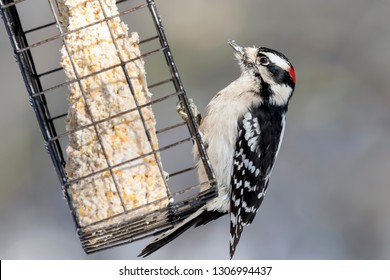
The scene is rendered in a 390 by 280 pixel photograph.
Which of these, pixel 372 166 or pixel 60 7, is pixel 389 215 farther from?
pixel 60 7

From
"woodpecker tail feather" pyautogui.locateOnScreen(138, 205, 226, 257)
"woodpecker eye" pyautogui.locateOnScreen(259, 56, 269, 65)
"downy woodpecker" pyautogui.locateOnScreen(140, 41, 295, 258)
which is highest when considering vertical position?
"woodpecker eye" pyautogui.locateOnScreen(259, 56, 269, 65)

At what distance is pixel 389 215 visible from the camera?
21.0 ft

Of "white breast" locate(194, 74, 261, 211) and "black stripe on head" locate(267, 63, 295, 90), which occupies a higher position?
"black stripe on head" locate(267, 63, 295, 90)

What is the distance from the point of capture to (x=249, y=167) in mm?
5477

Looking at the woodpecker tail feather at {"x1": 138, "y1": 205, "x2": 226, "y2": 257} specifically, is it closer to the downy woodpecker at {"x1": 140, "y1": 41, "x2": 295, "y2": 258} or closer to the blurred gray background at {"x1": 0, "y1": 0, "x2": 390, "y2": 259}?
the downy woodpecker at {"x1": 140, "y1": 41, "x2": 295, "y2": 258}

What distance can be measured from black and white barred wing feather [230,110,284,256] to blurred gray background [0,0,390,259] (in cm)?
71

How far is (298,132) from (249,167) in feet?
3.67

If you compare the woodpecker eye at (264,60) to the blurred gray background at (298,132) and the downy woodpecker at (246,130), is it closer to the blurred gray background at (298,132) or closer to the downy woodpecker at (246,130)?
the downy woodpecker at (246,130)

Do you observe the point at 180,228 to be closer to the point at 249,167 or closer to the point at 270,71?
the point at 249,167

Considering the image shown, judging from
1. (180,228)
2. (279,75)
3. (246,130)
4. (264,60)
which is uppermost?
(264,60)

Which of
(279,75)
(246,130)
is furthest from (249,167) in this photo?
(279,75)

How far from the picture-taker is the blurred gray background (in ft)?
20.1

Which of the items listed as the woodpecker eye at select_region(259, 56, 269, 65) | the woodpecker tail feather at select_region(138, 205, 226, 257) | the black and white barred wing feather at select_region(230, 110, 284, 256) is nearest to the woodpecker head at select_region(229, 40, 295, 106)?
the woodpecker eye at select_region(259, 56, 269, 65)

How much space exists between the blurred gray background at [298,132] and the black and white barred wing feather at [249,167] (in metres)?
0.71
